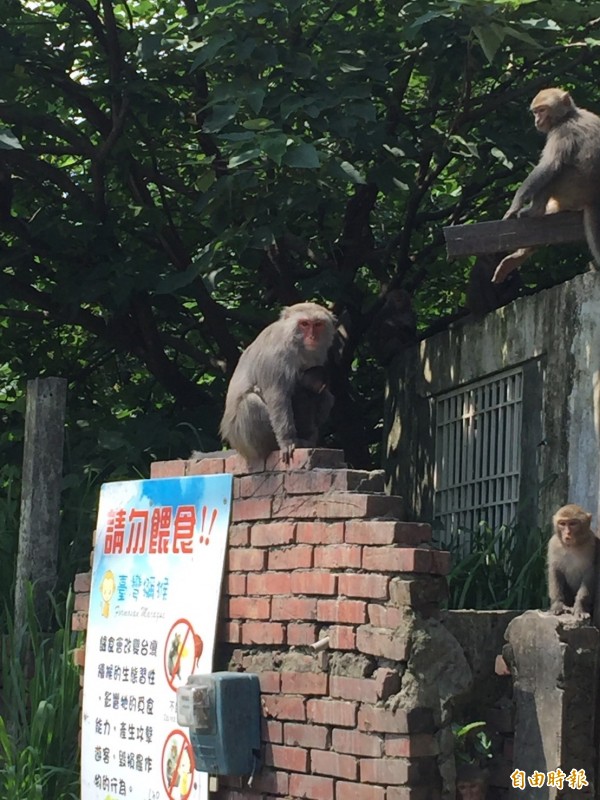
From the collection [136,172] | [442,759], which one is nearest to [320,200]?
[136,172]

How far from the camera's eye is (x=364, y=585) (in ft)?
16.1

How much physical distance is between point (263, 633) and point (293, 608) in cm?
19

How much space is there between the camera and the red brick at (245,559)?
5402 mm

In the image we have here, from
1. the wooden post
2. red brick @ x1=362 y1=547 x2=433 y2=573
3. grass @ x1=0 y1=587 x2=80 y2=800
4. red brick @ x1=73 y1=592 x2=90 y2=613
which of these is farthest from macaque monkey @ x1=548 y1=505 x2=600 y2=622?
the wooden post

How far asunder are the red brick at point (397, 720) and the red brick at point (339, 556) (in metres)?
0.52

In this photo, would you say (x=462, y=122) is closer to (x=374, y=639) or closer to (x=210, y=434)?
→ (x=210, y=434)

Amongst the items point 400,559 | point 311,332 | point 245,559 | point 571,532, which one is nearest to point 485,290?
point 311,332

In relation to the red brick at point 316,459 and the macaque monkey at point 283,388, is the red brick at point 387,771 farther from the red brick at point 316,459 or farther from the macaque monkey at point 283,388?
the macaque monkey at point 283,388

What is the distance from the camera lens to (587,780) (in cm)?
468

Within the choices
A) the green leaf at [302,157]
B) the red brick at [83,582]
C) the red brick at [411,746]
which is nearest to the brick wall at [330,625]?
the red brick at [411,746]

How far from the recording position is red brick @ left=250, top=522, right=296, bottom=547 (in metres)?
5.30

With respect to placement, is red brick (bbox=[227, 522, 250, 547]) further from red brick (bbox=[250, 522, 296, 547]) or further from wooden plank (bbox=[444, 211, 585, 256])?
wooden plank (bbox=[444, 211, 585, 256])

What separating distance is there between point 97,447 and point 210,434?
731 mm

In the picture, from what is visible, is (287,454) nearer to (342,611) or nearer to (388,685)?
(342,611)
